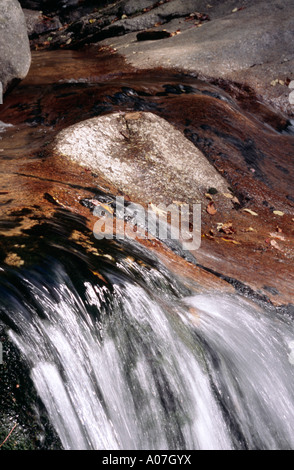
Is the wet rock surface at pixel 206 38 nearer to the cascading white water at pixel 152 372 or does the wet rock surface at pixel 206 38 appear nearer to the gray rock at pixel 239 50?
the gray rock at pixel 239 50

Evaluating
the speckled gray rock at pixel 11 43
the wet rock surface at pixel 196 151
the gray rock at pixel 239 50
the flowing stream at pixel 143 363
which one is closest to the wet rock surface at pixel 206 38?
the gray rock at pixel 239 50

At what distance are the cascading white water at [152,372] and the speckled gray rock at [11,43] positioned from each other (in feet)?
20.6

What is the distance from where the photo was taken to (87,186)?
4.99 meters

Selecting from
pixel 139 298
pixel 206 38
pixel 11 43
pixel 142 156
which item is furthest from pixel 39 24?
pixel 139 298

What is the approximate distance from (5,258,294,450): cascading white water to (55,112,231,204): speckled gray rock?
220cm

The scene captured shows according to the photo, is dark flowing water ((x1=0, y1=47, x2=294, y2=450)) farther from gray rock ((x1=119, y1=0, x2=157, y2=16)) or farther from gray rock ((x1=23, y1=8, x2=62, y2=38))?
gray rock ((x1=23, y1=8, x2=62, y2=38))

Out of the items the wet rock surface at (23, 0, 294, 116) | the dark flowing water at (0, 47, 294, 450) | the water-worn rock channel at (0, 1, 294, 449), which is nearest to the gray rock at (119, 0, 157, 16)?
the wet rock surface at (23, 0, 294, 116)

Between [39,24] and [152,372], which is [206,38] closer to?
[39,24]

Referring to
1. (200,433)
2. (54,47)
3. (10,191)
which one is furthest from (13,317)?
(54,47)

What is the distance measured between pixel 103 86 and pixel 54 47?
733cm

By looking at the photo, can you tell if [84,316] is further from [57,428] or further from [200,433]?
[200,433]

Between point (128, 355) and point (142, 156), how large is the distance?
362cm

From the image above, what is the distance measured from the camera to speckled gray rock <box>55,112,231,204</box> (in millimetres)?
5664

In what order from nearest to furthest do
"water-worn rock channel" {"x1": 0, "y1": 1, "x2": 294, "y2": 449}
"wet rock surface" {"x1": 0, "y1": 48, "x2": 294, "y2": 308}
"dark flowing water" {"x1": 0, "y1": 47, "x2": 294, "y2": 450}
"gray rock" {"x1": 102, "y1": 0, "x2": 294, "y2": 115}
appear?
1. "dark flowing water" {"x1": 0, "y1": 47, "x2": 294, "y2": 450}
2. "water-worn rock channel" {"x1": 0, "y1": 1, "x2": 294, "y2": 449}
3. "wet rock surface" {"x1": 0, "y1": 48, "x2": 294, "y2": 308}
4. "gray rock" {"x1": 102, "y1": 0, "x2": 294, "y2": 115}
